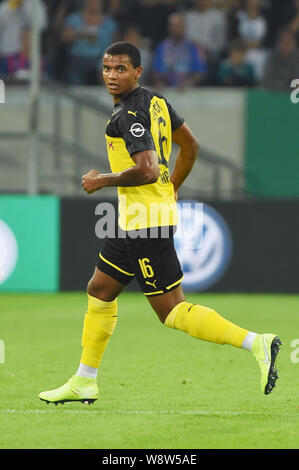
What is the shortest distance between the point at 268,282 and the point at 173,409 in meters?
7.13

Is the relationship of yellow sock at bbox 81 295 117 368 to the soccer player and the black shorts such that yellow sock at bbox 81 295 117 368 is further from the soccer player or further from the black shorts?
the black shorts

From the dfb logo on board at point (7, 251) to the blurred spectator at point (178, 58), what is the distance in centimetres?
341

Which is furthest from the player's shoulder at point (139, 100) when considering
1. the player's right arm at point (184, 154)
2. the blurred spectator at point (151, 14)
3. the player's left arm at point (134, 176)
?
the blurred spectator at point (151, 14)

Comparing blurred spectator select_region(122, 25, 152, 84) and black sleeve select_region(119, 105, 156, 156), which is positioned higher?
blurred spectator select_region(122, 25, 152, 84)

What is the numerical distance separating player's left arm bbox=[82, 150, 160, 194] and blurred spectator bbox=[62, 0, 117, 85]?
914 cm

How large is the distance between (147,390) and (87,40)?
29.9 feet

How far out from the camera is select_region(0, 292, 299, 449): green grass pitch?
4.84 m

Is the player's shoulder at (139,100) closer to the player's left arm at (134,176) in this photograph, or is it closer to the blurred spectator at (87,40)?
the player's left arm at (134,176)

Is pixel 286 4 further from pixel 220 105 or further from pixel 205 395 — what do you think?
pixel 205 395

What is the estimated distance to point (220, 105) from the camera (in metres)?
13.7

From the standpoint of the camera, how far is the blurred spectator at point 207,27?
14797mm

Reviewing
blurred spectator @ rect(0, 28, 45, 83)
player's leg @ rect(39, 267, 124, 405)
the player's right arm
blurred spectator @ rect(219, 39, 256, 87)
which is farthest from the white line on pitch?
blurred spectator @ rect(219, 39, 256, 87)

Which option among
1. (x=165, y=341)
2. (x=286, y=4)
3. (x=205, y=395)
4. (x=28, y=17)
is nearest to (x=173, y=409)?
(x=205, y=395)

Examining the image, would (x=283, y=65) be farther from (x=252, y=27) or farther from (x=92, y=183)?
(x=92, y=183)
